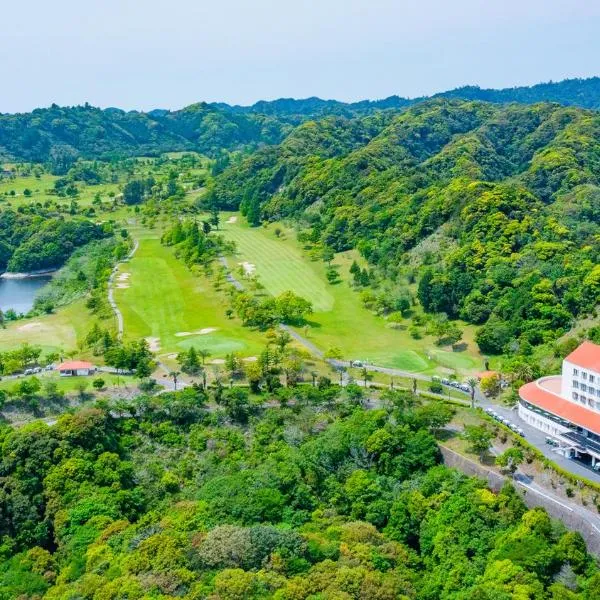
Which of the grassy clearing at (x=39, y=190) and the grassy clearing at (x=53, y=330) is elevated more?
the grassy clearing at (x=39, y=190)

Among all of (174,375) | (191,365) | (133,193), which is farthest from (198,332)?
(133,193)

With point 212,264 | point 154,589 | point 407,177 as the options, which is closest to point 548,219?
point 407,177

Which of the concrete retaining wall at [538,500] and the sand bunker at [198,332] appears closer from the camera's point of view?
the concrete retaining wall at [538,500]

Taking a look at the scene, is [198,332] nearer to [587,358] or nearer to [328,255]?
[328,255]

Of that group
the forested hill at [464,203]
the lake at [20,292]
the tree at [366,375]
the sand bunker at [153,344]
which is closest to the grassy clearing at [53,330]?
the sand bunker at [153,344]

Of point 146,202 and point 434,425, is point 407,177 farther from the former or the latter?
point 434,425

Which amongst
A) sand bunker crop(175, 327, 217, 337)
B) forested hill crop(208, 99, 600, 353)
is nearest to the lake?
sand bunker crop(175, 327, 217, 337)

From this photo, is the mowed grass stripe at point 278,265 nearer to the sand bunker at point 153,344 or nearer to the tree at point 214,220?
the tree at point 214,220
